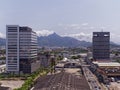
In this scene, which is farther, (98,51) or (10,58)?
(98,51)

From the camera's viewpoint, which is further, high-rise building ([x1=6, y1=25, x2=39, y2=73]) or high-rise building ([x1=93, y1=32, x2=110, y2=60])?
high-rise building ([x1=93, y1=32, x2=110, y2=60])

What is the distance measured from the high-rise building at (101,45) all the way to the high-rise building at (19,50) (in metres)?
31.0

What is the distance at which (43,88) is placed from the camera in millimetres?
47500

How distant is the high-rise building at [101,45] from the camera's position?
114 m

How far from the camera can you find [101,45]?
11412 centimetres

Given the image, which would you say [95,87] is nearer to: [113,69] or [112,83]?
[112,83]

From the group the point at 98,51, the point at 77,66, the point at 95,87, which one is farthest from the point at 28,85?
the point at 98,51

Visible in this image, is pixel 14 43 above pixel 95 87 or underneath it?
above

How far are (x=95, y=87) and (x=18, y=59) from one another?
119 feet

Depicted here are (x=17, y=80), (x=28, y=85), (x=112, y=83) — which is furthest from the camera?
(x=17, y=80)

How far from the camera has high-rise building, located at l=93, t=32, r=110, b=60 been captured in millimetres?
113625

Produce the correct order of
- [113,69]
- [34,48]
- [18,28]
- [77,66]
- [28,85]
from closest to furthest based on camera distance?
[28,85], [113,69], [18,28], [34,48], [77,66]

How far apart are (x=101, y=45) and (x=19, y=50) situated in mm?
35050

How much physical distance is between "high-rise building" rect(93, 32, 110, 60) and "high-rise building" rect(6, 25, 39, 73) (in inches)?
1220
